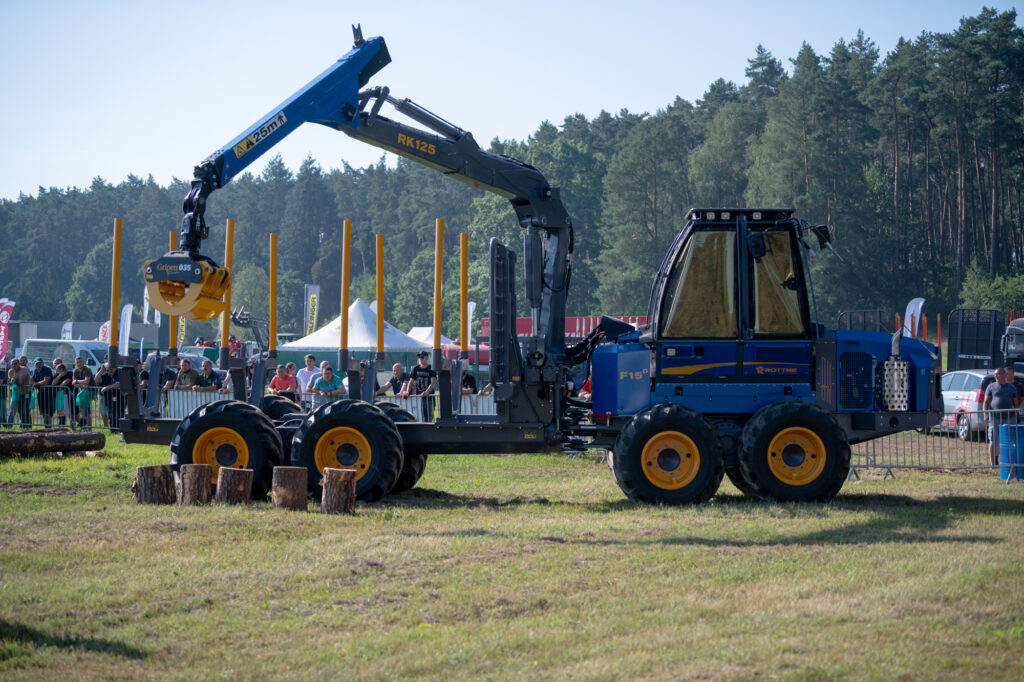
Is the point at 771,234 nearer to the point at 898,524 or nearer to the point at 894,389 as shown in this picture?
the point at 894,389

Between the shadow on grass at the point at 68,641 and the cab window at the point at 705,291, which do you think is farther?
the cab window at the point at 705,291

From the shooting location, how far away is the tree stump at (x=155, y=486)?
473 inches

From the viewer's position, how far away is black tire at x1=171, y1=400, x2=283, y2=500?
12438mm

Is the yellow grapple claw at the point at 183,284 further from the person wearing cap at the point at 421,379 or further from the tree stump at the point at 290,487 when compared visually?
the person wearing cap at the point at 421,379

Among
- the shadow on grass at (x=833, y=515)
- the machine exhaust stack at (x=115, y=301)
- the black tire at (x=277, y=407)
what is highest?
the machine exhaust stack at (x=115, y=301)

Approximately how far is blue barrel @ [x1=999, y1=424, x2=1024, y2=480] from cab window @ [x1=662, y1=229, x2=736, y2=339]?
17.9 feet

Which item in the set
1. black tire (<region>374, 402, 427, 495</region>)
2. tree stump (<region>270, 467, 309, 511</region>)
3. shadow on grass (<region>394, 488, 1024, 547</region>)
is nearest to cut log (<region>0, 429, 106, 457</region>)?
black tire (<region>374, 402, 427, 495</region>)

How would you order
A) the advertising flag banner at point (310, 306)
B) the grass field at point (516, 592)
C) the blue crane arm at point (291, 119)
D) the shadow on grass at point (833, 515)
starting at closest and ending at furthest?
the grass field at point (516, 592) → the shadow on grass at point (833, 515) → the blue crane arm at point (291, 119) → the advertising flag banner at point (310, 306)

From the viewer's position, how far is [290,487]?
1155 centimetres

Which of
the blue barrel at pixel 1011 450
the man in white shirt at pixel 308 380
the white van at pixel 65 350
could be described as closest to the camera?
the blue barrel at pixel 1011 450

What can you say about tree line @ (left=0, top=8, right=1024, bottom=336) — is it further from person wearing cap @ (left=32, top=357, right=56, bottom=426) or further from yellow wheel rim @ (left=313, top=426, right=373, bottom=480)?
yellow wheel rim @ (left=313, top=426, right=373, bottom=480)

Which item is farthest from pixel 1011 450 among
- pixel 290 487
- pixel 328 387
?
pixel 328 387

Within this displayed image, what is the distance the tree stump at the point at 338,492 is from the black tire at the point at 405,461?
1.62 metres

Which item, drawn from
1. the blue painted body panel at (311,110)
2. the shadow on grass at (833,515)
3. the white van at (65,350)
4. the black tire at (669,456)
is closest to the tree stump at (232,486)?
the shadow on grass at (833,515)
